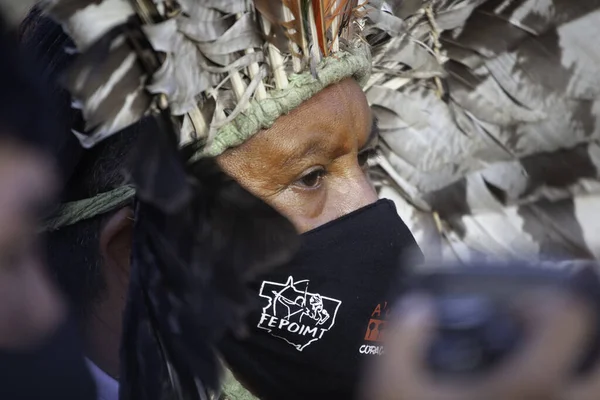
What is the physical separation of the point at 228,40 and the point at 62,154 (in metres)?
0.49

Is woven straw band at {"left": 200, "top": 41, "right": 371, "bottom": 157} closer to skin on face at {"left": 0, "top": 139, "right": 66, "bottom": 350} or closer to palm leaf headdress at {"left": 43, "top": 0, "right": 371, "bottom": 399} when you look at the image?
palm leaf headdress at {"left": 43, "top": 0, "right": 371, "bottom": 399}

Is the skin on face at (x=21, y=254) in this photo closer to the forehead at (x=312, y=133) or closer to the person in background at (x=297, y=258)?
the person in background at (x=297, y=258)

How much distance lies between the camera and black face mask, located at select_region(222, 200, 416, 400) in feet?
7.02

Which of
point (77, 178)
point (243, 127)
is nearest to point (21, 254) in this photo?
point (77, 178)

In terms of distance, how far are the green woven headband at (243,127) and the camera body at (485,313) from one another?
1.23 metres

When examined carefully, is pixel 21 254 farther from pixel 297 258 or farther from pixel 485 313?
pixel 485 313

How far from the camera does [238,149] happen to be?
7.02 ft

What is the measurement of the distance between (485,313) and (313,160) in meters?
1.42

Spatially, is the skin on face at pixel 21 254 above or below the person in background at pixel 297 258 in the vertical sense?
above

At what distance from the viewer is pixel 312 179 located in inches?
90.2

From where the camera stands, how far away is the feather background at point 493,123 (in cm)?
289

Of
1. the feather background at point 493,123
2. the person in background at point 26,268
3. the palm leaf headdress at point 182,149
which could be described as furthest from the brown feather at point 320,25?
the person in background at point 26,268

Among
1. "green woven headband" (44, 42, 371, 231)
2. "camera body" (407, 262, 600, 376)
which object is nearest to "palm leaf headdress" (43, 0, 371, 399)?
"green woven headband" (44, 42, 371, 231)

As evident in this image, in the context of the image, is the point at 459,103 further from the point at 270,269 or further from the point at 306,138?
the point at 270,269
